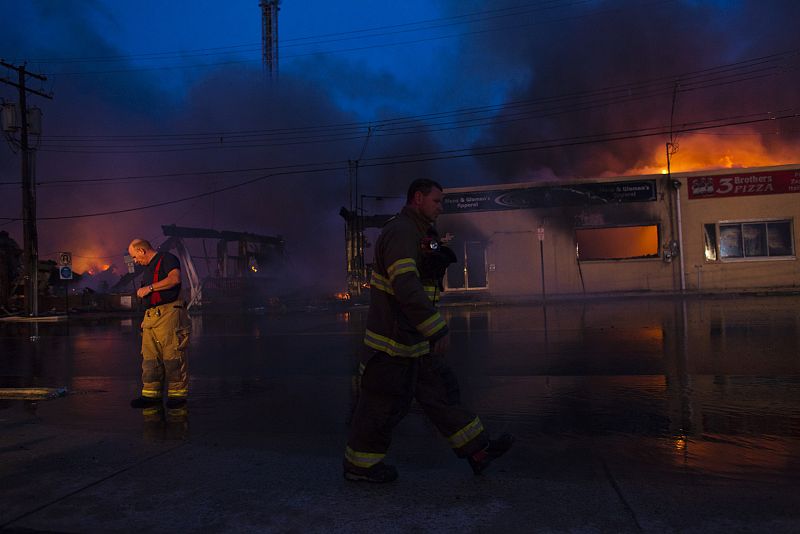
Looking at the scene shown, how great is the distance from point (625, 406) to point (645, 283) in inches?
712

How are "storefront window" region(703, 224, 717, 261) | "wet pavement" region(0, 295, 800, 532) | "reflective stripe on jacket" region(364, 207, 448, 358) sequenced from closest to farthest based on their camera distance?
"wet pavement" region(0, 295, 800, 532)
"reflective stripe on jacket" region(364, 207, 448, 358)
"storefront window" region(703, 224, 717, 261)

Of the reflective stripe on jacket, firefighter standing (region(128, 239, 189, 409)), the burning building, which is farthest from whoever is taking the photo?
the burning building

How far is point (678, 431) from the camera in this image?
13.4 feet

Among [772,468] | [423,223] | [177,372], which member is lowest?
[772,468]

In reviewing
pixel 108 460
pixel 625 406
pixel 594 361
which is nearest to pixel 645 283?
pixel 594 361

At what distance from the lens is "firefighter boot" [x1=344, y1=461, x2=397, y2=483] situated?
3.15 metres

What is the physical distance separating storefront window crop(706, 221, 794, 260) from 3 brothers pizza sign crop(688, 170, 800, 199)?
111cm

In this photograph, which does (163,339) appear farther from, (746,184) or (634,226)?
(746,184)

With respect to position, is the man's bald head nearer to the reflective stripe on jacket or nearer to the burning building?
the reflective stripe on jacket

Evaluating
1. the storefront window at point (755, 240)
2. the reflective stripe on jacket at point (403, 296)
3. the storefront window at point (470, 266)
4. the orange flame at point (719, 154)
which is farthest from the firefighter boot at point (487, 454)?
the orange flame at point (719, 154)

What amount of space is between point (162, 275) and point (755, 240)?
21.6 m

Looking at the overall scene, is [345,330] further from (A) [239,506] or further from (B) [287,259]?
(B) [287,259]

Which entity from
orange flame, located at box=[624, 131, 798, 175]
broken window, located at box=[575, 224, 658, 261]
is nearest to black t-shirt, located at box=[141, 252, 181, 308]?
broken window, located at box=[575, 224, 658, 261]

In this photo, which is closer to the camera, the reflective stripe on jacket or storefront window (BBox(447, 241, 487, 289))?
the reflective stripe on jacket
